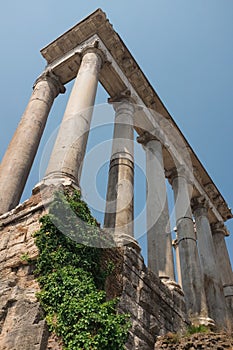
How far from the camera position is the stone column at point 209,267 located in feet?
65.4

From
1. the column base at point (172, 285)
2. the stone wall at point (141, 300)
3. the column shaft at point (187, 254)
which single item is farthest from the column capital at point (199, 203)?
the stone wall at point (141, 300)

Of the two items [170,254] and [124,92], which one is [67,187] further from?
[124,92]

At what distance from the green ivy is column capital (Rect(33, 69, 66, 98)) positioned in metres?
10.7

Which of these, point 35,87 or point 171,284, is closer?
point 171,284

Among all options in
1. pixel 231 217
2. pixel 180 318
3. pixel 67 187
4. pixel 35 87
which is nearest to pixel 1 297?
pixel 67 187

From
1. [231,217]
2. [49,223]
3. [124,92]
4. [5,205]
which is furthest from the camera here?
[231,217]

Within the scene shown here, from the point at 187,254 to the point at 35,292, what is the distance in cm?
1286

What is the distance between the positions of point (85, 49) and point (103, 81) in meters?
2.24

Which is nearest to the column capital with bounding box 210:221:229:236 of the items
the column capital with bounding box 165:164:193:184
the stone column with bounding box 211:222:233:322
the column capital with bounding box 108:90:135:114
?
the stone column with bounding box 211:222:233:322

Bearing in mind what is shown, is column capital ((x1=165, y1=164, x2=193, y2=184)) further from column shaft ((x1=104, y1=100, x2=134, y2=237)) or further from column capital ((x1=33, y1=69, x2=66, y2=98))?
column capital ((x1=33, y1=69, x2=66, y2=98))

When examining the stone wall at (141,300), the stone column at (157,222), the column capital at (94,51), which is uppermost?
the column capital at (94,51)

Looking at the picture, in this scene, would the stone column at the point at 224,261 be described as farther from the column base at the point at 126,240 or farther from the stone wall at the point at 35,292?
the column base at the point at 126,240

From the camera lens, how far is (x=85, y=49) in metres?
18.6

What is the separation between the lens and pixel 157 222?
16.6 m
